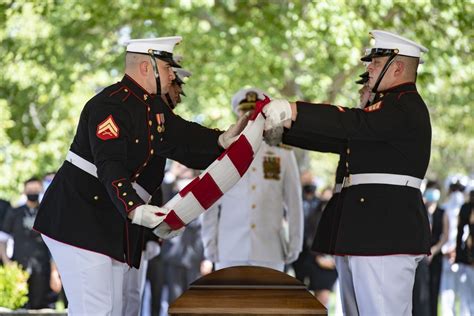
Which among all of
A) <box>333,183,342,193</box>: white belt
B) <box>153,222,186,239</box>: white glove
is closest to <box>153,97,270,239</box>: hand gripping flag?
<box>153,222,186,239</box>: white glove

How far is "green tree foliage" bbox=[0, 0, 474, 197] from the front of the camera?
15484 millimetres

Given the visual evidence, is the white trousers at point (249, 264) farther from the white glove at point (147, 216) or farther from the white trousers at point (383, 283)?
the white glove at point (147, 216)

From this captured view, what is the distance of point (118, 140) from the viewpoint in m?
6.52

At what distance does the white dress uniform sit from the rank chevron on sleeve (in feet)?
11.1

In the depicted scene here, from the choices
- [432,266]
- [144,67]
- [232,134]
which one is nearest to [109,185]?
[144,67]

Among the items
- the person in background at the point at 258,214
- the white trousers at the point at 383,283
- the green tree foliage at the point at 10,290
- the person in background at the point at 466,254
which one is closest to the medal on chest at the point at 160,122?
the white trousers at the point at 383,283

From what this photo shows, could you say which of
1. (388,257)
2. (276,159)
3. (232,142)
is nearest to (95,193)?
(232,142)

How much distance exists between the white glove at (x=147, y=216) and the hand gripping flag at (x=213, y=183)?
0.05 meters

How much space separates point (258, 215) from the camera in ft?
32.6

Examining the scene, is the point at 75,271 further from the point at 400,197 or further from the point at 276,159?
the point at 276,159

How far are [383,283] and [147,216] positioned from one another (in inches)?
59.5

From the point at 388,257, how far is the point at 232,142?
1278 millimetres

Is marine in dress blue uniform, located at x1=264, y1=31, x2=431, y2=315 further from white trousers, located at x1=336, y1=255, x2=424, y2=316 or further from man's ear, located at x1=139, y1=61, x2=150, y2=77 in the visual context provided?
man's ear, located at x1=139, y1=61, x2=150, y2=77

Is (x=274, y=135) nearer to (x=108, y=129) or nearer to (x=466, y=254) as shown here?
(x=108, y=129)
